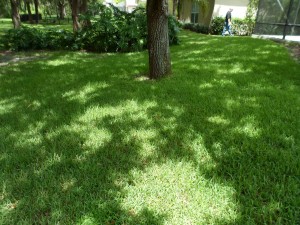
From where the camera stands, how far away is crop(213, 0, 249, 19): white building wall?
56.4 feet

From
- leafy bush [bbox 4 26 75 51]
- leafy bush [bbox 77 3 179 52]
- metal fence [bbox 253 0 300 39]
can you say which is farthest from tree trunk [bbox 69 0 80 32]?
metal fence [bbox 253 0 300 39]

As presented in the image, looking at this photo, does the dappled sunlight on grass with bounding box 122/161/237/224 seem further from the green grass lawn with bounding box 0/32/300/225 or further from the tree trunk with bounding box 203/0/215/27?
the tree trunk with bounding box 203/0/215/27

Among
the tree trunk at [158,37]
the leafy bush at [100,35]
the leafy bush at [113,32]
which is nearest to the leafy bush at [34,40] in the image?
the leafy bush at [100,35]

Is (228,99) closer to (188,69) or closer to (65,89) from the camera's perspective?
(188,69)

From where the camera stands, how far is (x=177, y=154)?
8.85 ft

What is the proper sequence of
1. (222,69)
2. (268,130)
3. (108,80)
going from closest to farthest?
1. (268,130)
2. (108,80)
3. (222,69)

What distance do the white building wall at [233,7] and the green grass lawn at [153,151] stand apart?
13862mm

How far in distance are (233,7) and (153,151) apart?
17864 millimetres

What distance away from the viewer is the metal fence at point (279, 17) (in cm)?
1138

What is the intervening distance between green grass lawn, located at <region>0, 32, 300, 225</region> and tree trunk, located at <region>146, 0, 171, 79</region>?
14.2 inches

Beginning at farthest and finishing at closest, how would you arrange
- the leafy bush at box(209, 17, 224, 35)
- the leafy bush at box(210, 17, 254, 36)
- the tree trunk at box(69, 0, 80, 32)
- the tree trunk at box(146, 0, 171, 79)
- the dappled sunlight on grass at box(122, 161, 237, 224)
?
the leafy bush at box(209, 17, 224, 35), the leafy bush at box(210, 17, 254, 36), the tree trunk at box(69, 0, 80, 32), the tree trunk at box(146, 0, 171, 79), the dappled sunlight on grass at box(122, 161, 237, 224)

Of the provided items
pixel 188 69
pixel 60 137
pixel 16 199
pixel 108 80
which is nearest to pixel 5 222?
pixel 16 199

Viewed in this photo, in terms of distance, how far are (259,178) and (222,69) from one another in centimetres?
403

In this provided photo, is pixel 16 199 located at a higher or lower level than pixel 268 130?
lower
